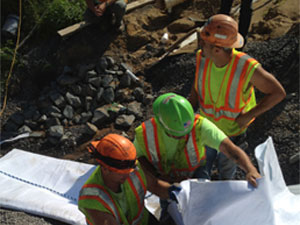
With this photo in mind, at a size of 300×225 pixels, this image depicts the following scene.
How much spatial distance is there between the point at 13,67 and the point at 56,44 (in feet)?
3.04

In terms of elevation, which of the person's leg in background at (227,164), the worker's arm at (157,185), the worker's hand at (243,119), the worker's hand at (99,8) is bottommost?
the person's leg in background at (227,164)

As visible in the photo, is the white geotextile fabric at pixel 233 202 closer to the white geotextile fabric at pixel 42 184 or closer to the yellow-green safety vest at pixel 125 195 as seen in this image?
the yellow-green safety vest at pixel 125 195

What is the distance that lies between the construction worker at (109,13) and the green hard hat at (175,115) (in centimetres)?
362

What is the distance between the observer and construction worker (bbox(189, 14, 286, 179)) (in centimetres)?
255

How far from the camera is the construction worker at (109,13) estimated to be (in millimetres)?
5323

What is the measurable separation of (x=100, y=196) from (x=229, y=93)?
1417 millimetres

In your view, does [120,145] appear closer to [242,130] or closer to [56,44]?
[242,130]

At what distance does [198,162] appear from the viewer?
8.19 ft

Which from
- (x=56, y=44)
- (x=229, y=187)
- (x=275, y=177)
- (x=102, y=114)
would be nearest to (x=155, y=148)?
(x=229, y=187)

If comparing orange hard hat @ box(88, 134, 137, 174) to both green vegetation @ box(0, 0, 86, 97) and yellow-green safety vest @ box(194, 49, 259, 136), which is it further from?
green vegetation @ box(0, 0, 86, 97)

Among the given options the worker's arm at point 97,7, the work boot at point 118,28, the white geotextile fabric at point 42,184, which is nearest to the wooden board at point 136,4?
the work boot at point 118,28

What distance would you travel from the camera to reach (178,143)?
2.33m

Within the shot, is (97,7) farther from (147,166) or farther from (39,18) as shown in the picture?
(147,166)

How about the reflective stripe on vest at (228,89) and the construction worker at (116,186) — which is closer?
the construction worker at (116,186)
